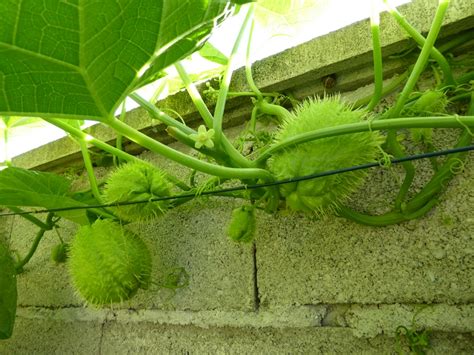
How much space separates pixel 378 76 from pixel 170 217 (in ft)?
1.76

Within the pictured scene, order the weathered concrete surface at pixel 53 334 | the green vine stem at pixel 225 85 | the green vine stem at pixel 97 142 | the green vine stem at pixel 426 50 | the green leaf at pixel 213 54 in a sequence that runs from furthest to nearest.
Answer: the weathered concrete surface at pixel 53 334, the green leaf at pixel 213 54, the green vine stem at pixel 97 142, the green vine stem at pixel 225 85, the green vine stem at pixel 426 50

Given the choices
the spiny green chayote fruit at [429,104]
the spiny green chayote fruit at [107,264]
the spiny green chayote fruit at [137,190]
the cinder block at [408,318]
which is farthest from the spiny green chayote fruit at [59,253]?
the spiny green chayote fruit at [429,104]

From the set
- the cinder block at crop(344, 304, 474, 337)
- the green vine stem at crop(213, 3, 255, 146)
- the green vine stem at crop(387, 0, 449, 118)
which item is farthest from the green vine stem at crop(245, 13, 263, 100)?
the cinder block at crop(344, 304, 474, 337)

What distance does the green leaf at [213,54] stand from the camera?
0.90 m

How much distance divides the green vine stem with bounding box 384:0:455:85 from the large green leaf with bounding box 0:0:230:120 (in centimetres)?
Answer: 26

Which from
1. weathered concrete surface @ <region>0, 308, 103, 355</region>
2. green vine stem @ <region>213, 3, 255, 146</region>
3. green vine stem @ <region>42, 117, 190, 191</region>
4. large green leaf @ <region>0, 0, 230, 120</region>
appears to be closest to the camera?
large green leaf @ <region>0, 0, 230, 120</region>

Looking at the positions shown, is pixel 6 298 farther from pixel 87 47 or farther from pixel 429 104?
pixel 429 104

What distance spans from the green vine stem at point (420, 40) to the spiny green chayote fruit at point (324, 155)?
0.16 m

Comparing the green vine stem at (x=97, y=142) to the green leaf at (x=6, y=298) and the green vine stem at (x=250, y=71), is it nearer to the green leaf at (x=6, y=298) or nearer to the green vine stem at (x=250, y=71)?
the green vine stem at (x=250, y=71)

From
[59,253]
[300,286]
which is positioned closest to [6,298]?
[59,253]

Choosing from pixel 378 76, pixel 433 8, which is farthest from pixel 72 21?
pixel 433 8

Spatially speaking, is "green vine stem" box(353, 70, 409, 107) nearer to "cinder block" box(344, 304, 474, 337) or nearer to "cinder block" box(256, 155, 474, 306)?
"cinder block" box(256, 155, 474, 306)

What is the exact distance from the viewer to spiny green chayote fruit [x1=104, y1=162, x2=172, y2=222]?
693 mm

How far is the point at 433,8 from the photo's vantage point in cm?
67
